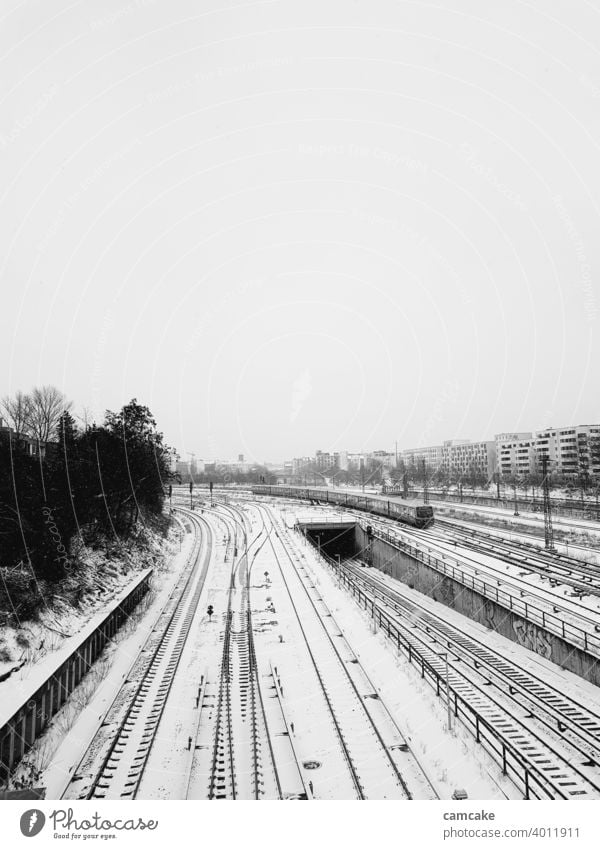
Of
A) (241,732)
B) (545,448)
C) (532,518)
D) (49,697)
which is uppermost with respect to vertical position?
(545,448)

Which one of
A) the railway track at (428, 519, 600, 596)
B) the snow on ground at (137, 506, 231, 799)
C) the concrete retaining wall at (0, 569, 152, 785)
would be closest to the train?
the railway track at (428, 519, 600, 596)

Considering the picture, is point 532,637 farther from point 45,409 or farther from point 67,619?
point 45,409

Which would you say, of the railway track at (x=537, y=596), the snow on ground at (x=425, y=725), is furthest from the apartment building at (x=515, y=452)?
the snow on ground at (x=425, y=725)

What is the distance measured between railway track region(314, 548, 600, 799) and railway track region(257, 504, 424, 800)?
1.77m

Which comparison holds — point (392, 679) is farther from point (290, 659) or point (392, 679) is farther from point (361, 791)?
point (361, 791)

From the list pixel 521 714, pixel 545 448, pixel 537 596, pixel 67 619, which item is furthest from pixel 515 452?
pixel 67 619

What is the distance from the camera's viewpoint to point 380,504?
43.7 m

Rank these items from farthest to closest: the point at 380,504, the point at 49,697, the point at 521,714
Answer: the point at 380,504
the point at 521,714
the point at 49,697

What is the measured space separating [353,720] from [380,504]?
34.5 m

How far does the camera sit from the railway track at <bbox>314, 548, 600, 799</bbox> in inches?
328

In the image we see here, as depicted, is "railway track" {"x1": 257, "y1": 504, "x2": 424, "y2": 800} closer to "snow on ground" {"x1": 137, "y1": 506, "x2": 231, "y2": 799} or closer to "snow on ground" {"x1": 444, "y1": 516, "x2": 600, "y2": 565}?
"snow on ground" {"x1": 137, "y1": 506, "x2": 231, "y2": 799}

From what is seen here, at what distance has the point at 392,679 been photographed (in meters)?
12.0

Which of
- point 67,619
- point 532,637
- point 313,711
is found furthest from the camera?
point 532,637

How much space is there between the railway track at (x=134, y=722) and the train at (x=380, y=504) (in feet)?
73.0
